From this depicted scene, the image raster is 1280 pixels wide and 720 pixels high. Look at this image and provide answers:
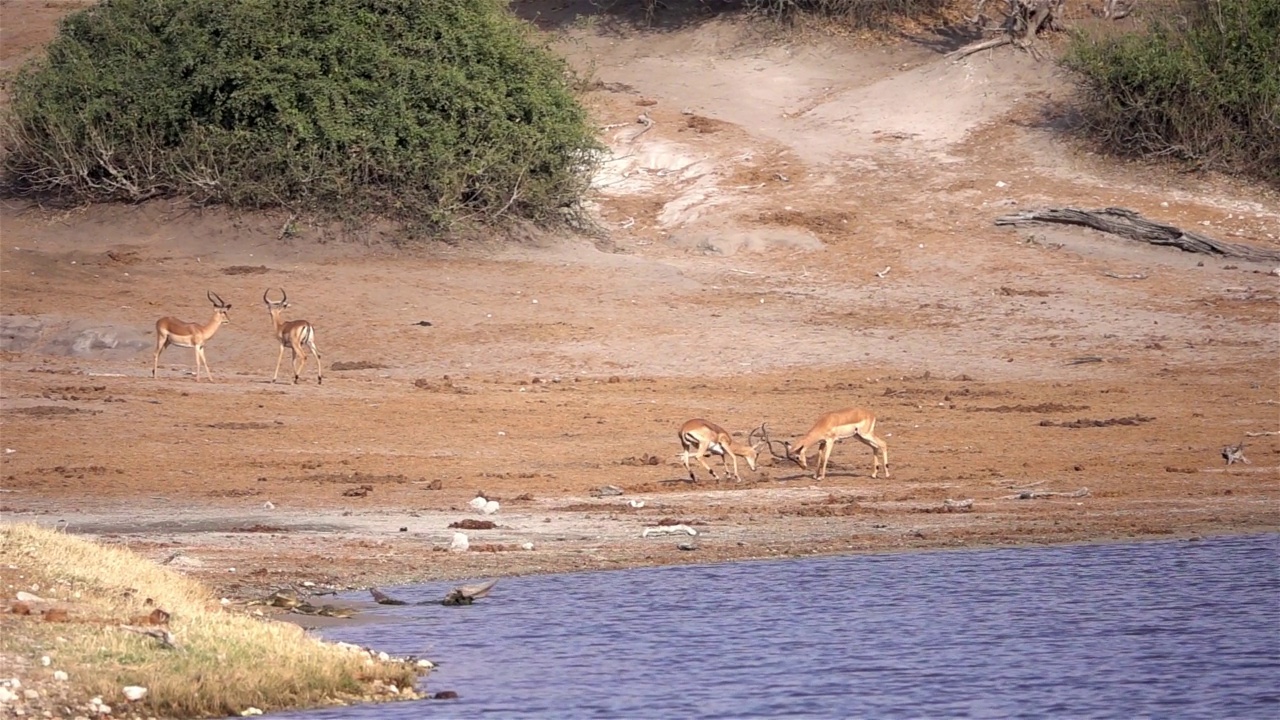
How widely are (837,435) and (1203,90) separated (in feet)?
53.5

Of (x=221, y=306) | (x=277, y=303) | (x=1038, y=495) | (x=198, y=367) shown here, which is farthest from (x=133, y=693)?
(x=277, y=303)

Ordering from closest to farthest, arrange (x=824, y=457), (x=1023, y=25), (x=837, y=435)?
(x=837, y=435) → (x=824, y=457) → (x=1023, y=25)

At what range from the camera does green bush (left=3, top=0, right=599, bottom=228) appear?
25.7 m

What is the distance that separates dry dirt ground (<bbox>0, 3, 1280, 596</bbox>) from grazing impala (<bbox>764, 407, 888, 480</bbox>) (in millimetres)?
288

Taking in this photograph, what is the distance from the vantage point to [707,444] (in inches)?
579

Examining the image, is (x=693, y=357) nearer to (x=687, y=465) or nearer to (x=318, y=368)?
(x=318, y=368)

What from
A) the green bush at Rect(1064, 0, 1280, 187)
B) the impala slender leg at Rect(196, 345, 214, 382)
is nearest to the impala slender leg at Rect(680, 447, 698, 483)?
the impala slender leg at Rect(196, 345, 214, 382)

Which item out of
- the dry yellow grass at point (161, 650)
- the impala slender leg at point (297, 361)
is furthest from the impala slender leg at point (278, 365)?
the dry yellow grass at point (161, 650)

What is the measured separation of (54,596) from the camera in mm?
8625

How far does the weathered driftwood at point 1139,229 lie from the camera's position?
24312mm

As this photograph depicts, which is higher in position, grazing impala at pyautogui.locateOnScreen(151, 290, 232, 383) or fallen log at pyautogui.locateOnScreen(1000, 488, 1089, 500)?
fallen log at pyautogui.locateOnScreen(1000, 488, 1089, 500)

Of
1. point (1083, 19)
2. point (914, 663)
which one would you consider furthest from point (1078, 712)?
point (1083, 19)

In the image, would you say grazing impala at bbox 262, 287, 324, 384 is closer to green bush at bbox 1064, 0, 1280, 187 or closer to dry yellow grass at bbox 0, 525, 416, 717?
dry yellow grass at bbox 0, 525, 416, 717

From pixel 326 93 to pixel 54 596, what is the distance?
17.9 metres
